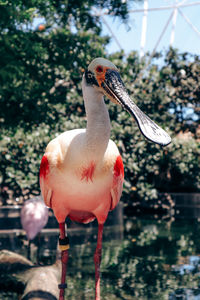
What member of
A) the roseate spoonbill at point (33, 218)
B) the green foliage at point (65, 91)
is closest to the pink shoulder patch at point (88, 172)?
the green foliage at point (65, 91)

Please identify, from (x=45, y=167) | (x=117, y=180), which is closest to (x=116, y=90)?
(x=117, y=180)

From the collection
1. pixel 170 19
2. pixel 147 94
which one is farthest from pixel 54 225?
pixel 170 19

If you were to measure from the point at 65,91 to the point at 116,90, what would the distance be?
25.5ft

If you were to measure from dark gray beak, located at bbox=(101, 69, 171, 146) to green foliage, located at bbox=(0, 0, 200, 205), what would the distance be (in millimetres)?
4521

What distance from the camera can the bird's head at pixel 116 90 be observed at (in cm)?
322

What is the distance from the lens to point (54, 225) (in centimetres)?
1318

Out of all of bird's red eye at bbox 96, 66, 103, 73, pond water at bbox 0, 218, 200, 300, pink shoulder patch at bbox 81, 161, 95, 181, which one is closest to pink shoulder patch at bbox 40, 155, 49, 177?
pink shoulder patch at bbox 81, 161, 95, 181

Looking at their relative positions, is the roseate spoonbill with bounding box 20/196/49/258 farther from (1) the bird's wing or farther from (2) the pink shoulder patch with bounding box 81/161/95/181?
(2) the pink shoulder patch with bounding box 81/161/95/181

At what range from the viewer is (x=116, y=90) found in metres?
3.60

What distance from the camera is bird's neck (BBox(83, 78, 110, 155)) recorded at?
3.73m

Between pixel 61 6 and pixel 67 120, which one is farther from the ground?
pixel 61 6

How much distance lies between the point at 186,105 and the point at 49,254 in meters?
7.53

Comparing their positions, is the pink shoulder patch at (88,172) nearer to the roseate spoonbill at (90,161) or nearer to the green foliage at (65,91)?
the roseate spoonbill at (90,161)

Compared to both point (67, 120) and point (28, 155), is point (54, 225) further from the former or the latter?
point (67, 120)
